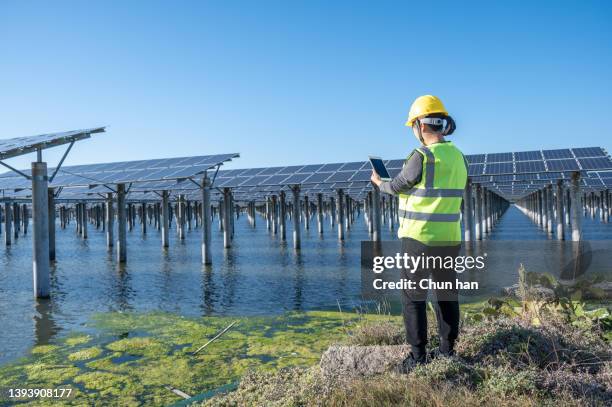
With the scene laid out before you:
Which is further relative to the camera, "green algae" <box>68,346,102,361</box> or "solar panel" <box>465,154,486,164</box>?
"solar panel" <box>465,154,486,164</box>

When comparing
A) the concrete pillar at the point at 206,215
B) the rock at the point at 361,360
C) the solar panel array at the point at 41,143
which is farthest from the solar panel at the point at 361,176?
the rock at the point at 361,360

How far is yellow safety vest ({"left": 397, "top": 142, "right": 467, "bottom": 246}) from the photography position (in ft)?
12.2

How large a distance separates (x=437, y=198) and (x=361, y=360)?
1.77m

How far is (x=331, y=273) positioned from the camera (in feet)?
50.4

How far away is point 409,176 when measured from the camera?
12.3ft

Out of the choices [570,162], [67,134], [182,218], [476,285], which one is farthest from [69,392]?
[182,218]

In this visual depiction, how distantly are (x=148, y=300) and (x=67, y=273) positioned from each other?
6971mm

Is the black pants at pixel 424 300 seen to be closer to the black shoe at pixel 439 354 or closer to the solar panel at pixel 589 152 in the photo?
the black shoe at pixel 439 354

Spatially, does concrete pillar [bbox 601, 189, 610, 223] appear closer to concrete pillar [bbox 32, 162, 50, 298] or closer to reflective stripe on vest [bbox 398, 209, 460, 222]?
concrete pillar [bbox 32, 162, 50, 298]

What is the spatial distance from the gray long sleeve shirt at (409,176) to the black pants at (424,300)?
0.43 metres

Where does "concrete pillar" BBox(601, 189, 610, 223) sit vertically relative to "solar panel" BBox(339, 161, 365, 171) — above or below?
below

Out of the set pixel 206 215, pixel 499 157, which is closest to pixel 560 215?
pixel 499 157

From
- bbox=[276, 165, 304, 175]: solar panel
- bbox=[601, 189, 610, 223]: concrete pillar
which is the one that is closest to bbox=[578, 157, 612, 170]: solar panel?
bbox=[276, 165, 304, 175]: solar panel

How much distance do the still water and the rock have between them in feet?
16.9
